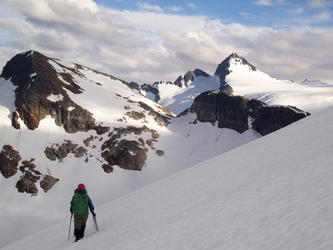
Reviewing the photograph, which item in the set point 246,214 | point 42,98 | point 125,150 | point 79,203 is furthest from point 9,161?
point 246,214

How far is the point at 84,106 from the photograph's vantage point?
8175 centimetres

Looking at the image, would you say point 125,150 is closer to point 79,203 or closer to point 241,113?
point 241,113

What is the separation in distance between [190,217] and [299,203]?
4616 mm

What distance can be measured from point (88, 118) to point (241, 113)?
173 ft

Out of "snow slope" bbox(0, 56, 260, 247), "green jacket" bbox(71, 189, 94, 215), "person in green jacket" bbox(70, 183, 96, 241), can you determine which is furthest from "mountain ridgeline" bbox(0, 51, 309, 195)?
"green jacket" bbox(71, 189, 94, 215)

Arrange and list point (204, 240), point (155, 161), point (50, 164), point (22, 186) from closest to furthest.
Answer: point (204, 240) < point (22, 186) < point (50, 164) < point (155, 161)

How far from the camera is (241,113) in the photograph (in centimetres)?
8612

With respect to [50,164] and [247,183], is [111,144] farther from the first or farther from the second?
[247,183]

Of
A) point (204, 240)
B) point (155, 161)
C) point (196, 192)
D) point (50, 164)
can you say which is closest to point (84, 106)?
point (50, 164)

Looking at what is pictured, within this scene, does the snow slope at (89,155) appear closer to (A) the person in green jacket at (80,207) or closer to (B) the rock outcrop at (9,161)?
(B) the rock outcrop at (9,161)

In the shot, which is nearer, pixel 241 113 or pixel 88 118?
pixel 88 118

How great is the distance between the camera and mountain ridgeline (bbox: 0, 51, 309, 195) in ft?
211

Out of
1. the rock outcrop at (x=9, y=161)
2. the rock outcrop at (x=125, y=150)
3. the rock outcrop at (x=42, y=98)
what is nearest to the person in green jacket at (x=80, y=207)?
the rock outcrop at (x=125, y=150)

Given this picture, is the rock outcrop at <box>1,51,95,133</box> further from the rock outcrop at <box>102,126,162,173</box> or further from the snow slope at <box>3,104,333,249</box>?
the snow slope at <box>3,104,333,249</box>
